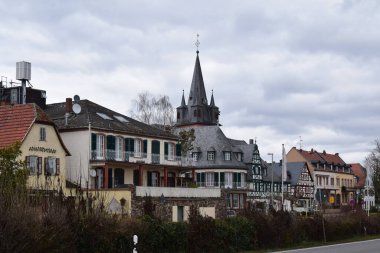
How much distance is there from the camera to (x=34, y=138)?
4903 cm

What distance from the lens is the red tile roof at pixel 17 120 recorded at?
4812 cm

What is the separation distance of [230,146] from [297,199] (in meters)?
26.0

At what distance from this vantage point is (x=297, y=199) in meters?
106

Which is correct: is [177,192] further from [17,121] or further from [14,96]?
[14,96]

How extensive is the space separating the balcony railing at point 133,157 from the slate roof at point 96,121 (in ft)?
5.84

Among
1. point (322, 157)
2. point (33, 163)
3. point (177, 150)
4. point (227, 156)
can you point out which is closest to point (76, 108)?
point (33, 163)

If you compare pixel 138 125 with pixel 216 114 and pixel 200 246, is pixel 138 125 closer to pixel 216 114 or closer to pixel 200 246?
pixel 200 246

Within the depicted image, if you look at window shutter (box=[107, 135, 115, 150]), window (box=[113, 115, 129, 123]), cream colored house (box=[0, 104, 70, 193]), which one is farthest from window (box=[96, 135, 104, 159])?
window (box=[113, 115, 129, 123])

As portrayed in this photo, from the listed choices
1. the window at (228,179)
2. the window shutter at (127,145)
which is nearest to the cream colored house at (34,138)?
the window shutter at (127,145)

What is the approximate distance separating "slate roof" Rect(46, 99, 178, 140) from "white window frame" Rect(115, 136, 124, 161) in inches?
30.2

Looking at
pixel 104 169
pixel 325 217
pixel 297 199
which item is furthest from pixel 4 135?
pixel 297 199

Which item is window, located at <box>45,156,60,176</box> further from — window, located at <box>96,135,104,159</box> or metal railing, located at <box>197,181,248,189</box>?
metal railing, located at <box>197,181,248,189</box>

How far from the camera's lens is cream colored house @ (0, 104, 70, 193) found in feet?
158

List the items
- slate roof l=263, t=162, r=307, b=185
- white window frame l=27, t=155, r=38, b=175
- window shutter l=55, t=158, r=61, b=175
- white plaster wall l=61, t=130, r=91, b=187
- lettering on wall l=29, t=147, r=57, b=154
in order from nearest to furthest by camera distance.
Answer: white window frame l=27, t=155, r=38, b=175, lettering on wall l=29, t=147, r=57, b=154, window shutter l=55, t=158, r=61, b=175, white plaster wall l=61, t=130, r=91, b=187, slate roof l=263, t=162, r=307, b=185
